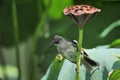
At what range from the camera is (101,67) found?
2.06 feet

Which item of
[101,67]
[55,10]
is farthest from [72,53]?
[55,10]

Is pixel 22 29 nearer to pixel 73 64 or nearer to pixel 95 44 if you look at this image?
pixel 95 44

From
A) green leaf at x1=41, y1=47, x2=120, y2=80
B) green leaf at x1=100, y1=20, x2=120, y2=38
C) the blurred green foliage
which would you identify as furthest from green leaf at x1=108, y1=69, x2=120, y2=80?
the blurred green foliage

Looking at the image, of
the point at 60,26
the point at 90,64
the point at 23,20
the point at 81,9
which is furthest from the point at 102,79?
the point at 23,20

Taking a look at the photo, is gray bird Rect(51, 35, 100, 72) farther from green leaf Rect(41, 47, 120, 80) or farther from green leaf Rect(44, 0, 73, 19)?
green leaf Rect(44, 0, 73, 19)

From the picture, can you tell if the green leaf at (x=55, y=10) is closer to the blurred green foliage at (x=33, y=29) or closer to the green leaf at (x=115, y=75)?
the blurred green foliage at (x=33, y=29)

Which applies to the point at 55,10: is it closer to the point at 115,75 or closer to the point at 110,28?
the point at 110,28

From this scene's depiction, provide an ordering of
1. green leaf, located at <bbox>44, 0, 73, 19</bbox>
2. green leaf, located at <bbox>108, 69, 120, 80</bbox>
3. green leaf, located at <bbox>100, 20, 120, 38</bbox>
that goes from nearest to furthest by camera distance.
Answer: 1. green leaf, located at <bbox>108, 69, 120, 80</bbox>
2. green leaf, located at <bbox>100, 20, 120, 38</bbox>
3. green leaf, located at <bbox>44, 0, 73, 19</bbox>

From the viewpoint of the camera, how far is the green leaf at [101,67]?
0.62m

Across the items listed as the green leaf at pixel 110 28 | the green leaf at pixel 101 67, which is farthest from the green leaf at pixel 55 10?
the green leaf at pixel 101 67

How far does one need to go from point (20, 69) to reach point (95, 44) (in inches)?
11.6

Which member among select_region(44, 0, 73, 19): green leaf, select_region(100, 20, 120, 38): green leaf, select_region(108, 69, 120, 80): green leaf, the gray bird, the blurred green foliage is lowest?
the blurred green foliage

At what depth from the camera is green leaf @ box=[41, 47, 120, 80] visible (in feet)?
2.05

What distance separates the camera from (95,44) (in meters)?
0.84
